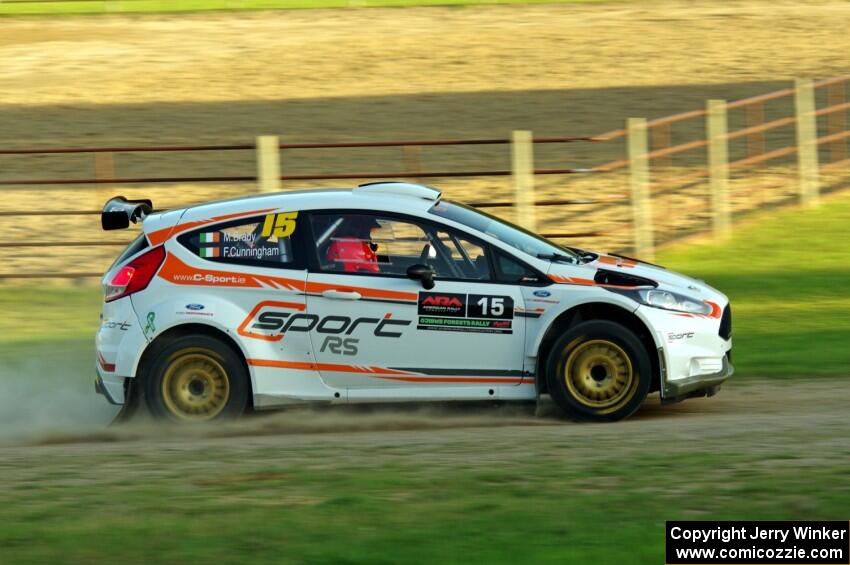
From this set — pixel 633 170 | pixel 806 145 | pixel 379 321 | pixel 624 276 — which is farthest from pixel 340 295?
pixel 806 145

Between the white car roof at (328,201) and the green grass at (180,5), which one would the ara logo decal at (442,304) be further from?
the green grass at (180,5)

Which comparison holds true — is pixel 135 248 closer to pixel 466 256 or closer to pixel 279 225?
pixel 279 225

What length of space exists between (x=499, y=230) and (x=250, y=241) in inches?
67.6

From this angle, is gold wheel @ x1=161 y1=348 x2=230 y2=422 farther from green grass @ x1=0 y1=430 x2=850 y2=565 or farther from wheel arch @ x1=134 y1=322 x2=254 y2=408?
green grass @ x1=0 y1=430 x2=850 y2=565

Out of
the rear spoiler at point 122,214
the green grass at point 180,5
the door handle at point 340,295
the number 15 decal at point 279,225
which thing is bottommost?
the door handle at point 340,295

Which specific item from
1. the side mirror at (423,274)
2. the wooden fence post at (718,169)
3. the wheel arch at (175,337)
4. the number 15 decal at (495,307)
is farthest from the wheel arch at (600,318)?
the wooden fence post at (718,169)

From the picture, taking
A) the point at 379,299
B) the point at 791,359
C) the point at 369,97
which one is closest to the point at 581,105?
the point at 369,97

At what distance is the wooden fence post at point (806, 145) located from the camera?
18281 mm

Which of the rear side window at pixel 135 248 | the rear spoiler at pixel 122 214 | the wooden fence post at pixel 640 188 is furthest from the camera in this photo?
the wooden fence post at pixel 640 188

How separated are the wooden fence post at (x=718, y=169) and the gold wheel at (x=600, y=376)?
846 cm

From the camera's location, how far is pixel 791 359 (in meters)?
11.1

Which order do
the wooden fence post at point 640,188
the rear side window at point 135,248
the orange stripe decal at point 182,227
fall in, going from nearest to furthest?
the orange stripe decal at point 182,227 → the rear side window at point 135,248 → the wooden fence post at point 640,188

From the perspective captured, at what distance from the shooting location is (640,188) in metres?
16.0

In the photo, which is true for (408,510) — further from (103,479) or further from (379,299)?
(379,299)
